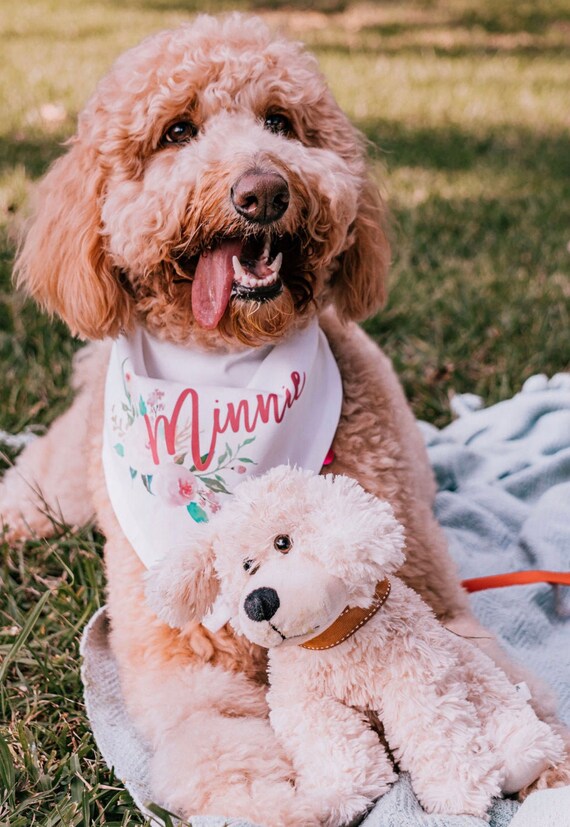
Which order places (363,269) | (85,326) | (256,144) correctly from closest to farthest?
(256,144)
(85,326)
(363,269)

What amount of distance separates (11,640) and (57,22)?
9.78 metres

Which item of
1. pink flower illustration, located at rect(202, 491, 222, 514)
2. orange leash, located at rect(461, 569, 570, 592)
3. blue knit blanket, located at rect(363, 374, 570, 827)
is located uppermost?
pink flower illustration, located at rect(202, 491, 222, 514)

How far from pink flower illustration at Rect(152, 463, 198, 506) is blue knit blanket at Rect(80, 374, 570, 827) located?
47 centimetres

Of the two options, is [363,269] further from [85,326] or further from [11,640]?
[11,640]

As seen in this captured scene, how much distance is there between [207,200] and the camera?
78.1 inches

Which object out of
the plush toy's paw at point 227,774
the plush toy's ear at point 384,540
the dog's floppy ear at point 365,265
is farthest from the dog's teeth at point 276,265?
the plush toy's paw at point 227,774

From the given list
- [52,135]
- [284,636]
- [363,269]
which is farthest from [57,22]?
[284,636]

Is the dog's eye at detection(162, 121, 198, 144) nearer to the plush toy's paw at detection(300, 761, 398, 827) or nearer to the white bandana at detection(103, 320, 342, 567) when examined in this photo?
the white bandana at detection(103, 320, 342, 567)

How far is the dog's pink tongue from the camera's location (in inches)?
A: 80.7

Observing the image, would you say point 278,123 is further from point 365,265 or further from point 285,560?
point 285,560

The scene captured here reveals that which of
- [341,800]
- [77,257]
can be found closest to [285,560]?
[341,800]

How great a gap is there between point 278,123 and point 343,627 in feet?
3.89

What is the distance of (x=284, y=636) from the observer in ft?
5.30

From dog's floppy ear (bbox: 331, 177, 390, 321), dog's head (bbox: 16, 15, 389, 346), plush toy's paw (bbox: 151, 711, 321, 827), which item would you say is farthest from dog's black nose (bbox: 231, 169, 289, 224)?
plush toy's paw (bbox: 151, 711, 321, 827)
